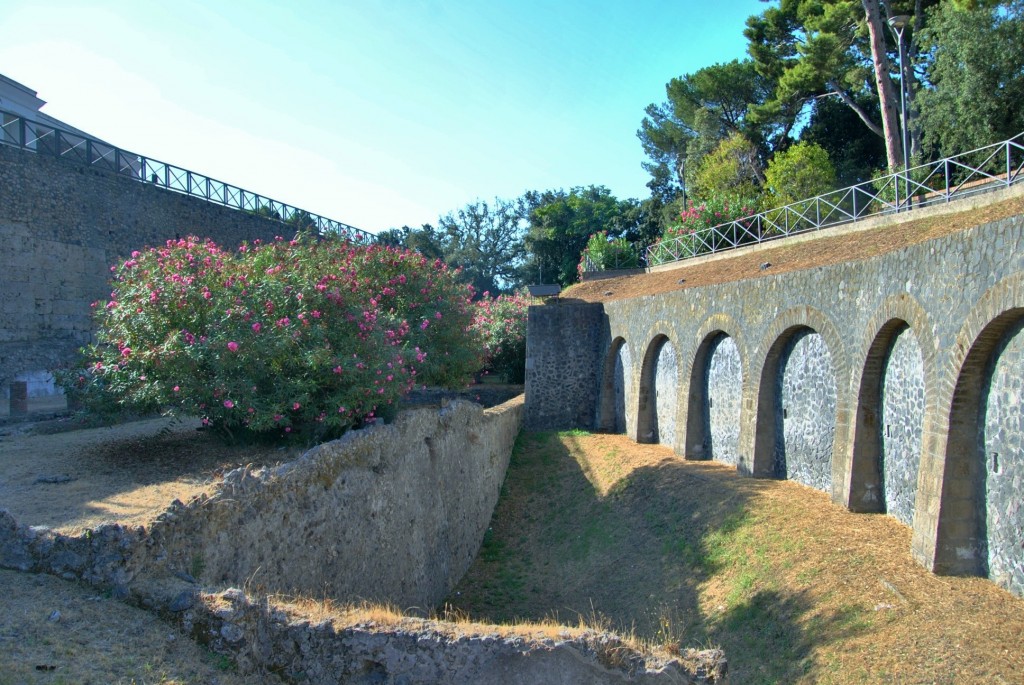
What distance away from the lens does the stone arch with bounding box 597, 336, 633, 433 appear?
20.3m

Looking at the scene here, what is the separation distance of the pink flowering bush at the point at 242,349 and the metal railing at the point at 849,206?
36.4 feet

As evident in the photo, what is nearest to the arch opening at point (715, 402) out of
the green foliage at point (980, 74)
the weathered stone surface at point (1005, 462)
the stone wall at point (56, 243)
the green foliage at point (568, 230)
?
the weathered stone surface at point (1005, 462)

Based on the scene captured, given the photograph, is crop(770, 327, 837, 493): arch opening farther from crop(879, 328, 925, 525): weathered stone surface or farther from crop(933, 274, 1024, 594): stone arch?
crop(933, 274, 1024, 594): stone arch

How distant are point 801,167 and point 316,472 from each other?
22.1 metres

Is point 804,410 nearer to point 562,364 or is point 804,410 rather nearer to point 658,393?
point 658,393

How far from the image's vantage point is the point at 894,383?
9797 millimetres

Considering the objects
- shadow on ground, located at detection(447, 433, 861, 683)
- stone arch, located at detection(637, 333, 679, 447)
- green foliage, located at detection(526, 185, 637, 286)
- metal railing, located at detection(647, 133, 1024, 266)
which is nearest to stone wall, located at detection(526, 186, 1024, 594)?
stone arch, located at detection(637, 333, 679, 447)

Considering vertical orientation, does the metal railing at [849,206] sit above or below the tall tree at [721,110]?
below

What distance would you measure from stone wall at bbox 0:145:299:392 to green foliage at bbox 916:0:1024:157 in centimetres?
2278

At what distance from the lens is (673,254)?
25.4 m

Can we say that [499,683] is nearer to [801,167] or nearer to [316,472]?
[316,472]

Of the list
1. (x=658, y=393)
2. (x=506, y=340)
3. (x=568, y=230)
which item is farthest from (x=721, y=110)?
(x=658, y=393)

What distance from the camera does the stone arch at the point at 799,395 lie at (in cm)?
1089

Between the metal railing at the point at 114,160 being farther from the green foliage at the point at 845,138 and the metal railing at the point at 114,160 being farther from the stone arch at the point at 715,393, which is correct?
the green foliage at the point at 845,138
